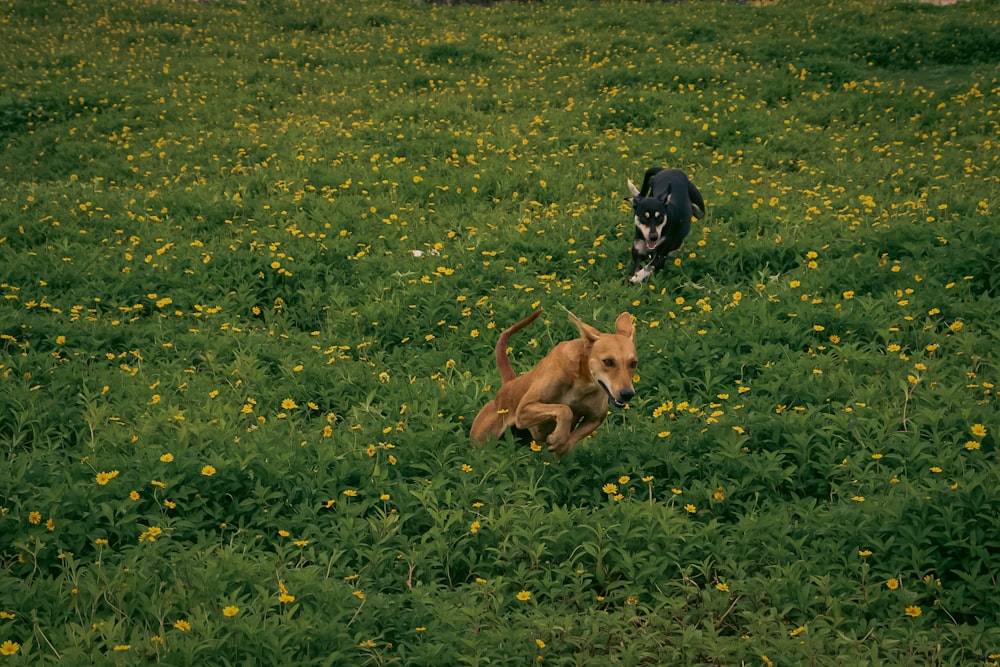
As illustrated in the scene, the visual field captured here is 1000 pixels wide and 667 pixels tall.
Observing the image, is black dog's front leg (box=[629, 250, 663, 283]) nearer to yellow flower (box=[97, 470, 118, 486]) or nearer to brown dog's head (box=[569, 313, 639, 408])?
brown dog's head (box=[569, 313, 639, 408])

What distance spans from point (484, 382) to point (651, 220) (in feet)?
9.63

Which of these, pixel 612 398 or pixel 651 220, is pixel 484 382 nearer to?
pixel 612 398

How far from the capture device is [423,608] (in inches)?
143

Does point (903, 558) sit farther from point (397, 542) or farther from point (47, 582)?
point (47, 582)

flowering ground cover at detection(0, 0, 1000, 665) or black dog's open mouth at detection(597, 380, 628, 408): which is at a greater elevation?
black dog's open mouth at detection(597, 380, 628, 408)

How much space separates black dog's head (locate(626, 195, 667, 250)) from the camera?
7945mm

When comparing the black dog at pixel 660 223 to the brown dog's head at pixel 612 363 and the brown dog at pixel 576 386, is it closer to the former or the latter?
the brown dog at pixel 576 386

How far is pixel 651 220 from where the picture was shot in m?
7.98

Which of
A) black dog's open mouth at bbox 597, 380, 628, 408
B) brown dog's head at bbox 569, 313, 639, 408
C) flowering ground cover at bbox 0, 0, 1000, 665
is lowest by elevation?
flowering ground cover at bbox 0, 0, 1000, 665

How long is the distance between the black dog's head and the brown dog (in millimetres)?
3386

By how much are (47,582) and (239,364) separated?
2853 millimetres

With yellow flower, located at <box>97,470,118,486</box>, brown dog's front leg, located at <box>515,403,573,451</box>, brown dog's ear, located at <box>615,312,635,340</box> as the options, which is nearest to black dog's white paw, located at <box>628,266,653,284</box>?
brown dog's ear, located at <box>615,312,635,340</box>

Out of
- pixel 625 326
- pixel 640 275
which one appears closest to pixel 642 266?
pixel 640 275

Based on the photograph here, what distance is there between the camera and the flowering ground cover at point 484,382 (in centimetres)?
360
